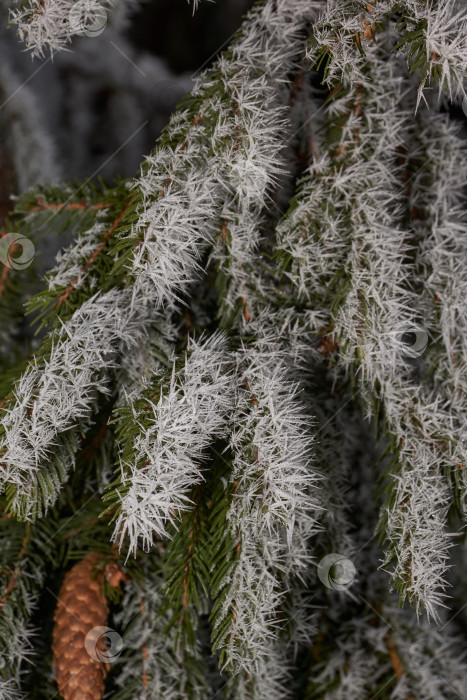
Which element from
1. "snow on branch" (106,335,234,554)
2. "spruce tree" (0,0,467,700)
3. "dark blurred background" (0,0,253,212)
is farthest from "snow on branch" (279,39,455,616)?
"dark blurred background" (0,0,253,212)

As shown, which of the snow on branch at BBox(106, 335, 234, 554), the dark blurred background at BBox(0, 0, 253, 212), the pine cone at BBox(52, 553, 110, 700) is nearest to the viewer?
the snow on branch at BBox(106, 335, 234, 554)

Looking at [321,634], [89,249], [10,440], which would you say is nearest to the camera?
[10,440]

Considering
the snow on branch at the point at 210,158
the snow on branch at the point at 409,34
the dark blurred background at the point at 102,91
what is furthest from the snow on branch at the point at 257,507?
the dark blurred background at the point at 102,91

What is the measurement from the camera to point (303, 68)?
56 centimetres

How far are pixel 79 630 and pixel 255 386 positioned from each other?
0.97 ft

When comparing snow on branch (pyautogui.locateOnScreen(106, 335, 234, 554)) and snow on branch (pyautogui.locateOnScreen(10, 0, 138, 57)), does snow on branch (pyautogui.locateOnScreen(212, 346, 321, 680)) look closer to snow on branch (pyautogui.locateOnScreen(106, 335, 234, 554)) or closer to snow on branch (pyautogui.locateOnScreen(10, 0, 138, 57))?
snow on branch (pyautogui.locateOnScreen(106, 335, 234, 554))

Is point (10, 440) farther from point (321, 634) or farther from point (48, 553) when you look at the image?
point (321, 634)

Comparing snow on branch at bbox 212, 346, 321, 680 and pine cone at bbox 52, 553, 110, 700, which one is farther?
pine cone at bbox 52, 553, 110, 700

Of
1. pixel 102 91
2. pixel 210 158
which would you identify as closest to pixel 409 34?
pixel 210 158

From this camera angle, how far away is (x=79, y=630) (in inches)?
20.7

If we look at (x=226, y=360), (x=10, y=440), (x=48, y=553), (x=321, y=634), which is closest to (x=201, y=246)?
(x=226, y=360)

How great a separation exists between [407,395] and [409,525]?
118 millimetres

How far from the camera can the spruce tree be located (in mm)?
418

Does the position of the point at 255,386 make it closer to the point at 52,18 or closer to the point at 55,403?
the point at 55,403
